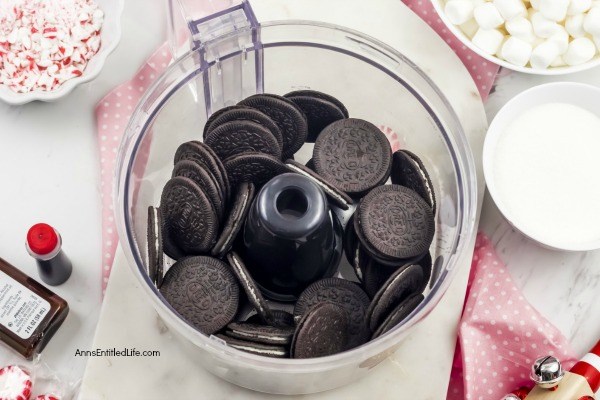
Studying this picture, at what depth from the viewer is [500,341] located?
1155 mm

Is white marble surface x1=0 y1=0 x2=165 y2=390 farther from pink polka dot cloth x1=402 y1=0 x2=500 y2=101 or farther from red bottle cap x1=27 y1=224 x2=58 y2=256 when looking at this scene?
pink polka dot cloth x1=402 y1=0 x2=500 y2=101

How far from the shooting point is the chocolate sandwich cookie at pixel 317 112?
1.15 m

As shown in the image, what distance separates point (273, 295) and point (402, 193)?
199 mm

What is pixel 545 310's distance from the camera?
47.2 inches

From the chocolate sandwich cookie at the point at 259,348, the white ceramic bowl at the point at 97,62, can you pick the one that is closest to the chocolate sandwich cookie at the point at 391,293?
the chocolate sandwich cookie at the point at 259,348

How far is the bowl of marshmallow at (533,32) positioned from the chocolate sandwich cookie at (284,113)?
0.29 m

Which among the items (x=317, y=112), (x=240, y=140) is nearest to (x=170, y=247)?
(x=240, y=140)

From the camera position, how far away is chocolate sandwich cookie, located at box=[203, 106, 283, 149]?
1.09 m

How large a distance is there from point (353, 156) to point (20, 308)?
47 centimetres

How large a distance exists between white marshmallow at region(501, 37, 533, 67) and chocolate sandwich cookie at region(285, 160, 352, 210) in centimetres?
36

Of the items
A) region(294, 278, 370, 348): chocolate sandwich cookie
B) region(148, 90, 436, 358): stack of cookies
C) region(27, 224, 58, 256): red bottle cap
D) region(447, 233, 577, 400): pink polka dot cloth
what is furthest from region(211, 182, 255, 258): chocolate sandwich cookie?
region(447, 233, 577, 400): pink polka dot cloth

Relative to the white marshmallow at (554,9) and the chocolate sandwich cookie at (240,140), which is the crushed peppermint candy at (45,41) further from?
the white marshmallow at (554,9)

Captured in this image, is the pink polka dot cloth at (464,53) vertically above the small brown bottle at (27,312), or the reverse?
the pink polka dot cloth at (464,53)

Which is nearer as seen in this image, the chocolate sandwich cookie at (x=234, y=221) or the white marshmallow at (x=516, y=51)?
the chocolate sandwich cookie at (x=234, y=221)
